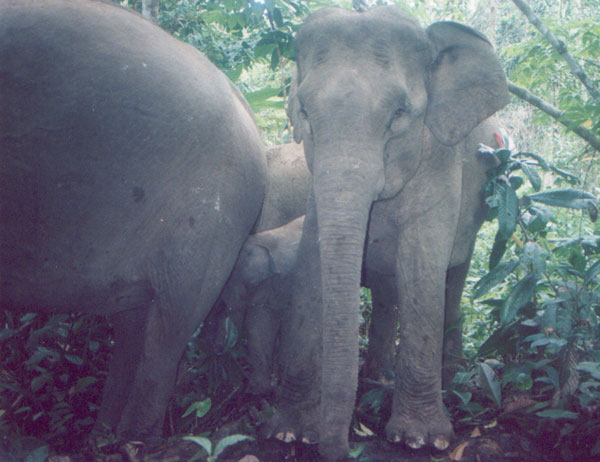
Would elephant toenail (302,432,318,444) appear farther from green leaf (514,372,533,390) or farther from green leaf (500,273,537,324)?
green leaf (500,273,537,324)

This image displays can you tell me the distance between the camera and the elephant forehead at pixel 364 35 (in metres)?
2.29

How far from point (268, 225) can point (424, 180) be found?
1.19 m

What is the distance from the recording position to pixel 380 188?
2.32 meters

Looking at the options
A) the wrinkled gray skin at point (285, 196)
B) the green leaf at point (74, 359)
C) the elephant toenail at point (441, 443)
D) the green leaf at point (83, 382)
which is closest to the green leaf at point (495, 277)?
the elephant toenail at point (441, 443)

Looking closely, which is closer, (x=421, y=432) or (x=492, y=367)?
(x=421, y=432)

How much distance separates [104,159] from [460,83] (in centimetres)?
161

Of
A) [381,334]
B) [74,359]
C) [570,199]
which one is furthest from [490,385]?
[74,359]

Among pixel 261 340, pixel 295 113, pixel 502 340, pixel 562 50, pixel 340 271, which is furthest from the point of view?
pixel 562 50

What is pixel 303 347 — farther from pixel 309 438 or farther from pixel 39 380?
pixel 39 380

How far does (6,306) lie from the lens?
2.26 m

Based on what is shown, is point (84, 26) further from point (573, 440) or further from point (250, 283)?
point (573, 440)

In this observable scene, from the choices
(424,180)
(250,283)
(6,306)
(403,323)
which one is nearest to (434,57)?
(424,180)

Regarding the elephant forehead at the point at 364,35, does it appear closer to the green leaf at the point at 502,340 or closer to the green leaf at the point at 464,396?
the green leaf at the point at 502,340

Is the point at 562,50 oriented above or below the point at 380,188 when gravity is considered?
above
